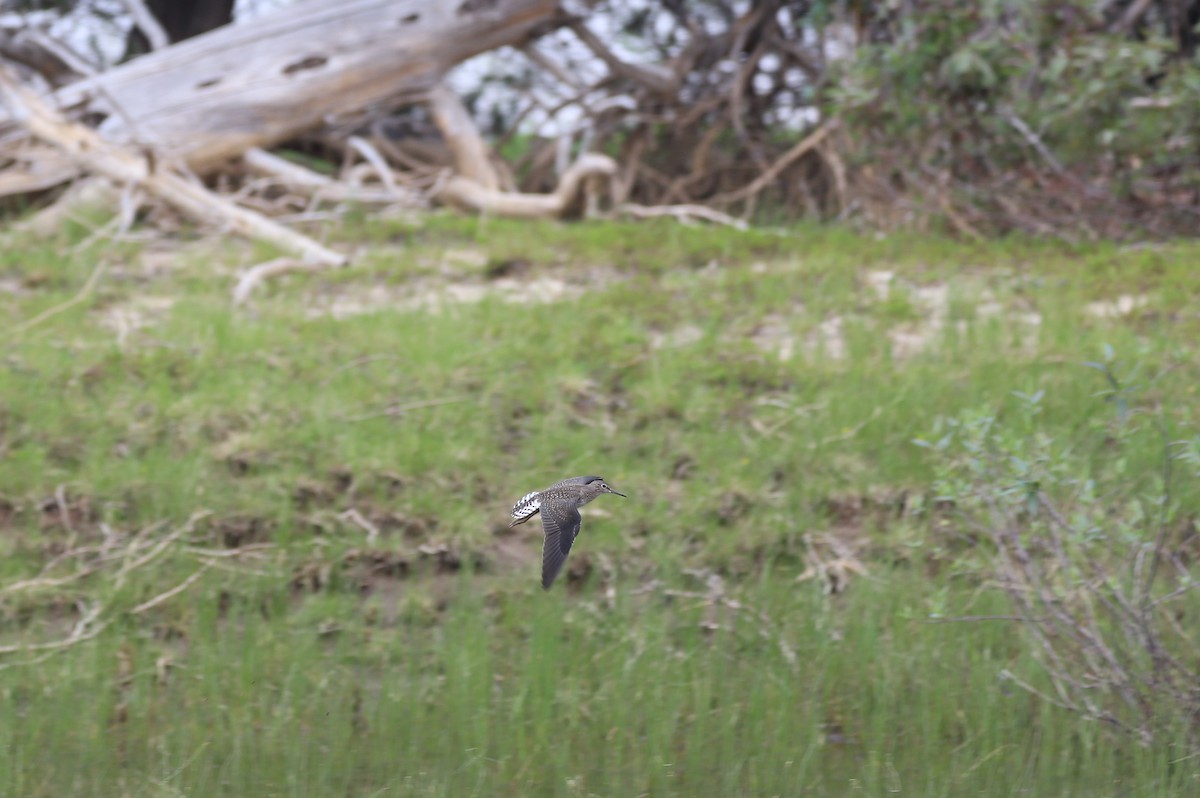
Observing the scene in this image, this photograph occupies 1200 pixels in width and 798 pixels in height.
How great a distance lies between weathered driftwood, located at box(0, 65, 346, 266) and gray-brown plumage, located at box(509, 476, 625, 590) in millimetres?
4200

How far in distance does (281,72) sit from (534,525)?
412 centimetres

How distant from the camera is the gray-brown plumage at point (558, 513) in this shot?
255 cm

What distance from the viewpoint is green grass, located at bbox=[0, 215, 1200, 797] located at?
344 cm

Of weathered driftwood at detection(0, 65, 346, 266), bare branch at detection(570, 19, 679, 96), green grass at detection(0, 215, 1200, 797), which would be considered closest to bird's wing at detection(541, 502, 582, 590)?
green grass at detection(0, 215, 1200, 797)

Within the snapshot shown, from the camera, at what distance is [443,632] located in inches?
158

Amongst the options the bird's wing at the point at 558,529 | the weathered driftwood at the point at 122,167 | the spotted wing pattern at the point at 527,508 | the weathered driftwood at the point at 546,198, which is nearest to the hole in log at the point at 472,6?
the weathered driftwood at the point at 546,198

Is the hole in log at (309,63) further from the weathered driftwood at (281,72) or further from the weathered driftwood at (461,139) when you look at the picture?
the weathered driftwood at (461,139)

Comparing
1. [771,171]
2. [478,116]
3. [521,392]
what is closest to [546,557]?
[521,392]

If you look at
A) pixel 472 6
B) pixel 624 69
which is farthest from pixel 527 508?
pixel 624 69

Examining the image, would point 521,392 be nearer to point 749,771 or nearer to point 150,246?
point 749,771

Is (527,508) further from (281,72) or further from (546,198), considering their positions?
(281,72)

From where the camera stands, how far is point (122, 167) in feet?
22.2

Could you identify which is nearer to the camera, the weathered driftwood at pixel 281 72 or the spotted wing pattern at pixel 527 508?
the spotted wing pattern at pixel 527 508

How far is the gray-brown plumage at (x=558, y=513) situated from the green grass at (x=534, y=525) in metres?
0.97
